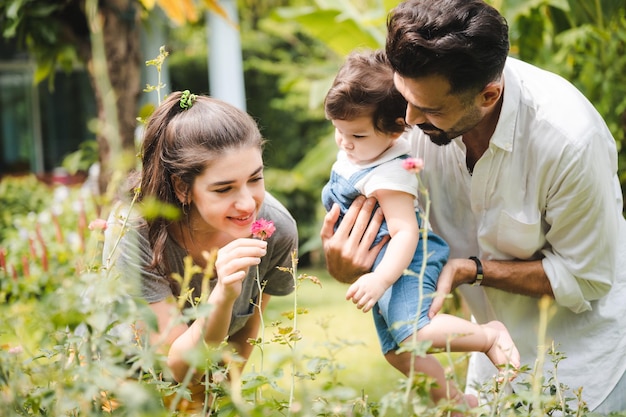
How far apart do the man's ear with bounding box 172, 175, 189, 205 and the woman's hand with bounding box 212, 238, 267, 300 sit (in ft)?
1.48

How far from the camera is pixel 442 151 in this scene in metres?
2.87

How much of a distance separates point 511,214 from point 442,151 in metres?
0.37

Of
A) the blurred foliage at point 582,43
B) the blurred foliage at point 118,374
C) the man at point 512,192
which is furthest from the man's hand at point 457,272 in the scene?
the blurred foliage at point 582,43

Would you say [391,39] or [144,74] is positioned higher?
[391,39]

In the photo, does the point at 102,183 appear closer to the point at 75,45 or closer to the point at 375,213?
the point at 75,45

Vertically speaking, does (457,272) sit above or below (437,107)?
below

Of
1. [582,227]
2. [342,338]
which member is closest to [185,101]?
[582,227]

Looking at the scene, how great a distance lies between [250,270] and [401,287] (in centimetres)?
59

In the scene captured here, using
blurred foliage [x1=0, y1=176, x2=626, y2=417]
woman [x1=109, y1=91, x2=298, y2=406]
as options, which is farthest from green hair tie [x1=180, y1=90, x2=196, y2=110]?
blurred foliage [x1=0, y1=176, x2=626, y2=417]

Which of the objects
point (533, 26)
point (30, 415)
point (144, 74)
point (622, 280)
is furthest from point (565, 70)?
point (144, 74)

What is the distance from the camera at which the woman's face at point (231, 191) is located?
249cm

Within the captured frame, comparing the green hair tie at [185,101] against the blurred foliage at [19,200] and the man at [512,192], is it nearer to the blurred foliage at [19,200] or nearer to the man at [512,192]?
the man at [512,192]

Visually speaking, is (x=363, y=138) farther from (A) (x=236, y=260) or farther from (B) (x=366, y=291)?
(A) (x=236, y=260)

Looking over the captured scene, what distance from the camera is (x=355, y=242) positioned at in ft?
9.11
